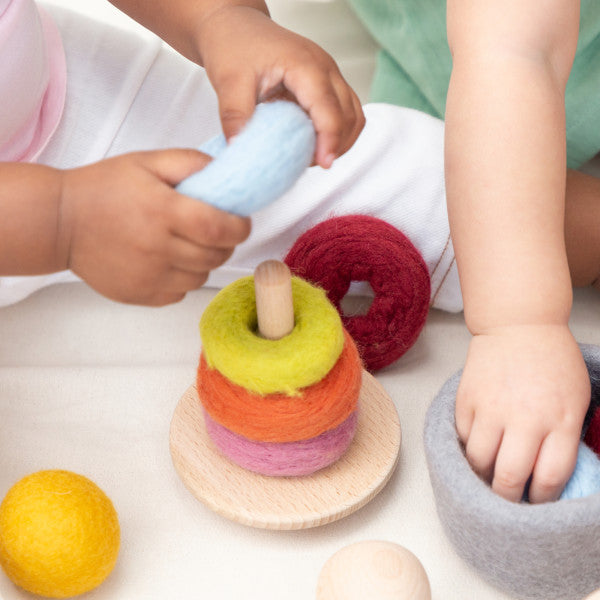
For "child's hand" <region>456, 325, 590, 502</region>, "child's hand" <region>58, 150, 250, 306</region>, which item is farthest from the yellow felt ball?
"child's hand" <region>456, 325, 590, 502</region>

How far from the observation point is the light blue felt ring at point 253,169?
1.61 feet

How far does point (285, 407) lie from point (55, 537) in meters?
0.18

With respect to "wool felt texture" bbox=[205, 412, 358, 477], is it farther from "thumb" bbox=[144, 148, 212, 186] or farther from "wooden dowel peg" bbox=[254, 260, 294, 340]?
"thumb" bbox=[144, 148, 212, 186]

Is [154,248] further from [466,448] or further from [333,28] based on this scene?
[333,28]

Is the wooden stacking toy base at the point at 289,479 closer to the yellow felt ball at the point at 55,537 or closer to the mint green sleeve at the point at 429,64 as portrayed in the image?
the yellow felt ball at the point at 55,537

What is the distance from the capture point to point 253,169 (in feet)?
1.61

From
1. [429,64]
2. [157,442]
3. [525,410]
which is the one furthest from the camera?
[429,64]

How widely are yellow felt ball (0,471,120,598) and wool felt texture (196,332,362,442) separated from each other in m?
0.11

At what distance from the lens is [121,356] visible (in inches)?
32.8

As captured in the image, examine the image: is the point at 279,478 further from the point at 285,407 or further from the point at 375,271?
the point at 375,271

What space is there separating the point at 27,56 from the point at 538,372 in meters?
0.53

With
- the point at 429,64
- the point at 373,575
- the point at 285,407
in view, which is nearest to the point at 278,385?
the point at 285,407

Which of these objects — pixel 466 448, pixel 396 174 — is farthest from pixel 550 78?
pixel 466 448

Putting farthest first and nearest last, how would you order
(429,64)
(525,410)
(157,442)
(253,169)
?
(429,64), (157,442), (525,410), (253,169)
